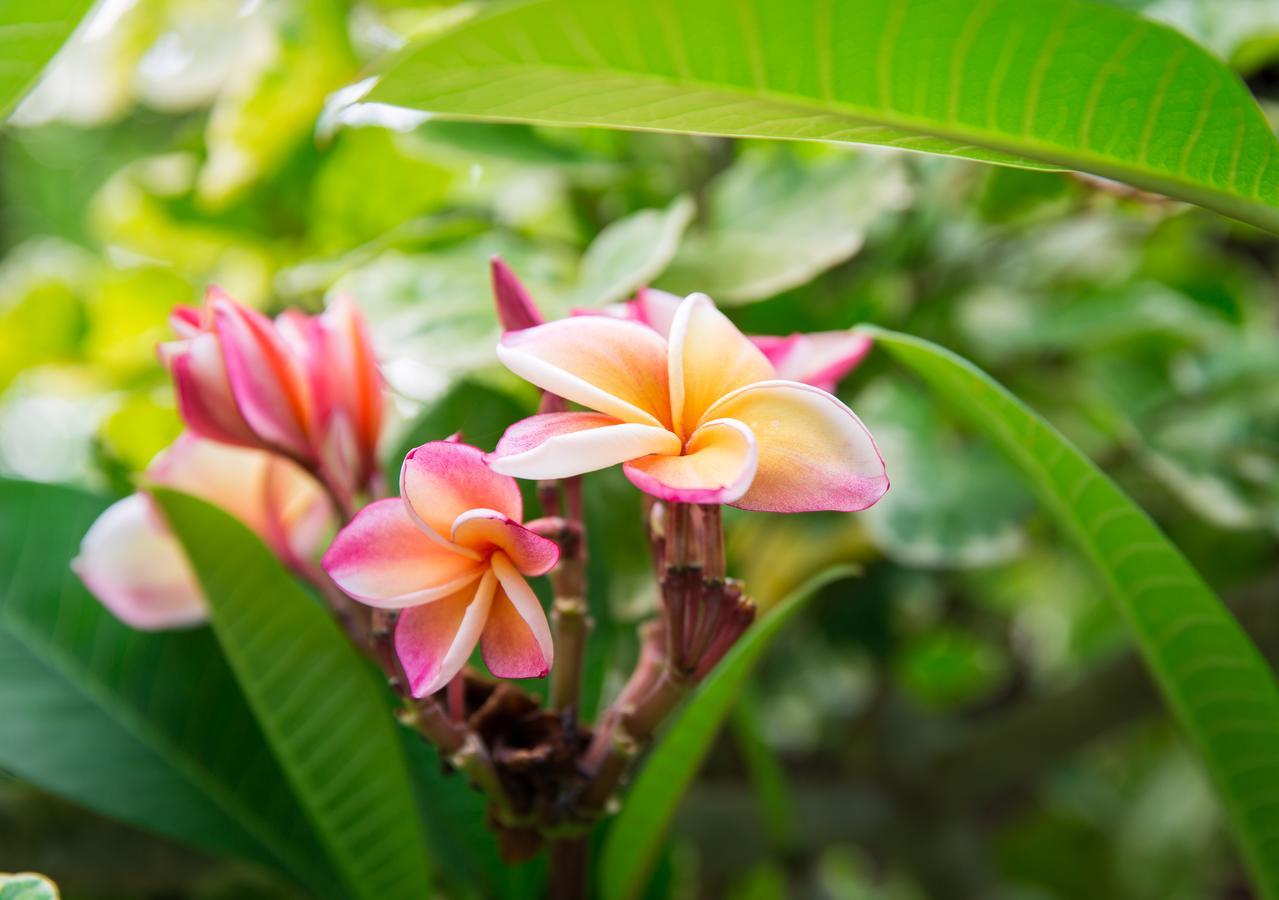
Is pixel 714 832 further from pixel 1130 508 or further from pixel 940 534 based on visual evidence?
pixel 1130 508

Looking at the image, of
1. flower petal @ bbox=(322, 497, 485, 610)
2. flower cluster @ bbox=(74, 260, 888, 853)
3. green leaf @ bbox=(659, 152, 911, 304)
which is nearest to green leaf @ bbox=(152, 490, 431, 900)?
flower cluster @ bbox=(74, 260, 888, 853)

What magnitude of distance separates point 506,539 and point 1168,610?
0.94ft

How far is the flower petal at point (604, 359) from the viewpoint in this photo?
27cm

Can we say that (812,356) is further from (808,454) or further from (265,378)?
(265,378)

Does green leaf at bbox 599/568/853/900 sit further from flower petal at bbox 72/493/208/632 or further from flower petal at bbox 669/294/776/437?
flower petal at bbox 72/493/208/632

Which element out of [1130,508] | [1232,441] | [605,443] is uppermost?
[605,443]

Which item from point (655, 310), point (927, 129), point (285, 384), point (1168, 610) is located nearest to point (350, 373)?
point (285, 384)

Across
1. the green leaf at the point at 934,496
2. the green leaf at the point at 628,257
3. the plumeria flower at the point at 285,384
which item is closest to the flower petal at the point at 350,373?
the plumeria flower at the point at 285,384

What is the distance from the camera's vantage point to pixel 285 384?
0.38 m

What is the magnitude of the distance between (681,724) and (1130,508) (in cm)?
19

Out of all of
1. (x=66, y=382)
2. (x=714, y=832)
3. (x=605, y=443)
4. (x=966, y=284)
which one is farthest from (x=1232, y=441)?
(x=66, y=382)

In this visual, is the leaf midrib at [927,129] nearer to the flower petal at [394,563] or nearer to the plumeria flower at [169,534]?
the flower petal at [394,563]

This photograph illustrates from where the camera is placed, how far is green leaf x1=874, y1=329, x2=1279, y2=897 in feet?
1.22

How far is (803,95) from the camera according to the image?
29 centimetres
